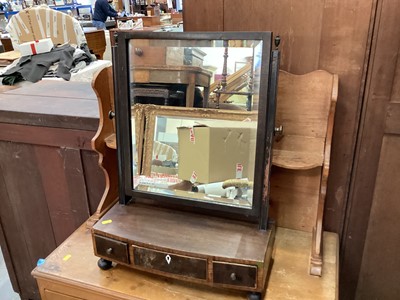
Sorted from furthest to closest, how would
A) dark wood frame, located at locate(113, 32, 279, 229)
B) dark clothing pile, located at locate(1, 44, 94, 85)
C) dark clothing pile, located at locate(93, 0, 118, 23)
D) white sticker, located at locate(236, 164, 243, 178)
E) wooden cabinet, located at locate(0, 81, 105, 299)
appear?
dark clothing pile, located at locate(93, 0, 118, 23)
dark clothing pile, located at locate(1, 44, 94, 85)
wooden cabinet, located at locate(0, 81, 105, 299)
white sticker, located at locate(236, 164, 243, 178)
dark wood frame, located at locate(113, 32, 279, 229)

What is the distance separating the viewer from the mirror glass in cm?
90

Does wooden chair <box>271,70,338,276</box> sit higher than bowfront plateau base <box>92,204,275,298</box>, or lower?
higher

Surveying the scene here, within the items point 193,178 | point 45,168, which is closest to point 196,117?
point 193,178

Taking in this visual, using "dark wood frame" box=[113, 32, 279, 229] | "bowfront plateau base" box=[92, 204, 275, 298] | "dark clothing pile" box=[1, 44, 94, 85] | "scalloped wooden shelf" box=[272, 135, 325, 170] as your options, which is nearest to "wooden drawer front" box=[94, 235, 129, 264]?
"bowfront plateau base" box=[92, 204, 275, 298]

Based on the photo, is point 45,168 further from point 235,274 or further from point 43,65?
point 43,65

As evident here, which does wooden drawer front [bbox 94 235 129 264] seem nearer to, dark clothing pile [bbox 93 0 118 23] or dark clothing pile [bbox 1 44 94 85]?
dark clothing pile [bbox 1 44 94 85]

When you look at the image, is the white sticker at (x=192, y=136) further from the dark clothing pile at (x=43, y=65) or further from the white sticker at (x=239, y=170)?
the dark clothing pile at (x=43, y=65)

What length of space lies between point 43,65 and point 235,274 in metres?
2.07

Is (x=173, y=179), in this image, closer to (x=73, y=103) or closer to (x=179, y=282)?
(x=179, y=282)

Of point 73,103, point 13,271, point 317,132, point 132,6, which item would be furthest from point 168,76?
point 132,6

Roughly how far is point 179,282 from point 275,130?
1.54 feet

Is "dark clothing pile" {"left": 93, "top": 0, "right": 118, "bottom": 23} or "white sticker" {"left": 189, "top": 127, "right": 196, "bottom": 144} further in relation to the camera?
"dark clothing pile" {"left": 93, "top": 0, "right": 118, "bottom": 23}

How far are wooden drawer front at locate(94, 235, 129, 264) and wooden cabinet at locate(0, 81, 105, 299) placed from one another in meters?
0.47

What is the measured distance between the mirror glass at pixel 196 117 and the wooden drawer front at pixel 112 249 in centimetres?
17
